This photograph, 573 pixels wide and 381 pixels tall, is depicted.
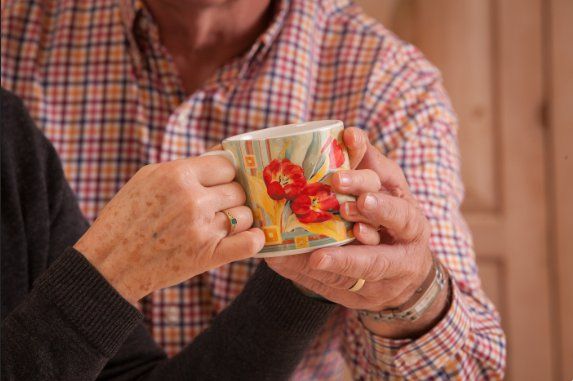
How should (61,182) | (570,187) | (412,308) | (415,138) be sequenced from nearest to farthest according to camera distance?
(412,308)
(61,182)
(415,138)
(570,187)

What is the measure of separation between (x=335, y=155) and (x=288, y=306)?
A: 27cm

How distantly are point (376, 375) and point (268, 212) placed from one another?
1.38ft

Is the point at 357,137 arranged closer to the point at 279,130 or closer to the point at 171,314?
the point at 279,130

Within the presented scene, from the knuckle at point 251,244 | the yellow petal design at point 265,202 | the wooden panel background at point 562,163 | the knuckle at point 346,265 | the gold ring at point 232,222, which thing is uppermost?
the yellow petal design at point 265,202

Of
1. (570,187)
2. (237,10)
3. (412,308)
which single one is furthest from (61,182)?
(570,187)

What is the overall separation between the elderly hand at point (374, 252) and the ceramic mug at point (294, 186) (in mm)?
17

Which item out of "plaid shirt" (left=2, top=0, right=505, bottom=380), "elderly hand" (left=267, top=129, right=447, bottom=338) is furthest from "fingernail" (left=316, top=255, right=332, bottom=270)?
"plaid shirt" (left=2, top=0, right=505, bottom=380)

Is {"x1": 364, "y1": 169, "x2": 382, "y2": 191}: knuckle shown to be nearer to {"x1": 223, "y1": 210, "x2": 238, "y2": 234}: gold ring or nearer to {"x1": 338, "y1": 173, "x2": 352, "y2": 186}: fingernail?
{"x1": 338, "y1": 173, "x2": 352, "y2": 186}: fingernail

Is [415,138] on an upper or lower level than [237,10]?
lower

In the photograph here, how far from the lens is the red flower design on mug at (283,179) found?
2.19 ft

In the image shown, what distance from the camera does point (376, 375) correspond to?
1.00 meters

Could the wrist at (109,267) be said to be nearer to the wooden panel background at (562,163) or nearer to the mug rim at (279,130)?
the mug rim at (279,130)

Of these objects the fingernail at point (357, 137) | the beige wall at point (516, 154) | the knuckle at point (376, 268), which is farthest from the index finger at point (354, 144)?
the beige wall at point (516, 154)

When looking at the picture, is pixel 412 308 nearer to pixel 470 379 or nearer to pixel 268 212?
pixel 470 379
